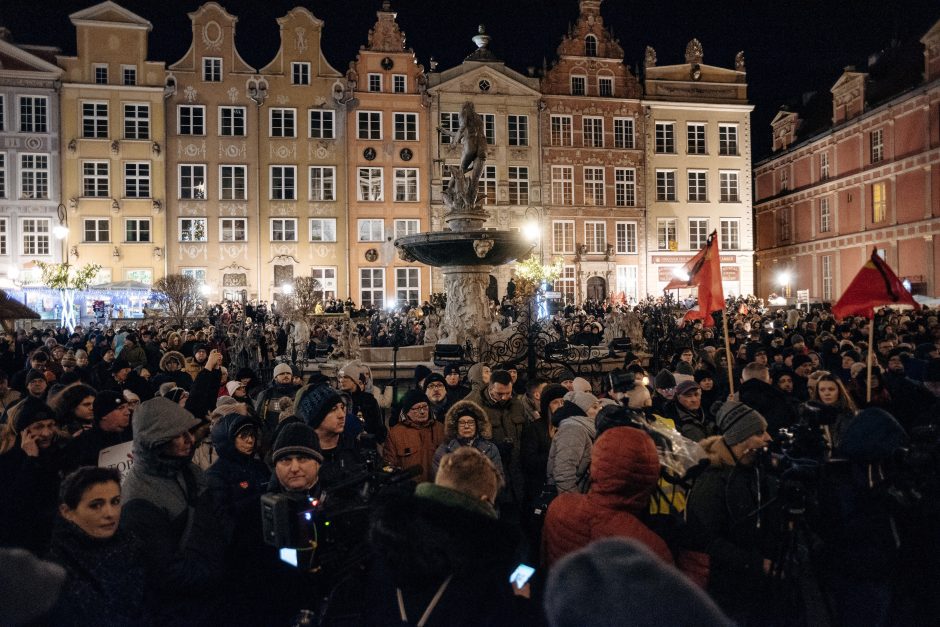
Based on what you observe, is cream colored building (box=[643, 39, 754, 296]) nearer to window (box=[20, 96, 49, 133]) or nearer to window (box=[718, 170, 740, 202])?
window (box=[718, 170, 740, 202])

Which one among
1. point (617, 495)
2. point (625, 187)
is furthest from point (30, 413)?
point (625, 187)

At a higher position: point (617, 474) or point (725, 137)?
point (725, 137)

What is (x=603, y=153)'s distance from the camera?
43781 millimetres

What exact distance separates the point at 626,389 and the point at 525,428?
0.89 meters

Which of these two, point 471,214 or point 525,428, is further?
point 471,214

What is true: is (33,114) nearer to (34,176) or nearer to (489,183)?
(34,176)

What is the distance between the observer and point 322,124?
40.2 meters

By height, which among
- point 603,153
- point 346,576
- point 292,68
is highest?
point 292,68

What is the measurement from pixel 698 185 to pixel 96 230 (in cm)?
3548

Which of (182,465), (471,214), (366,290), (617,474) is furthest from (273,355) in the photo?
(366,290)

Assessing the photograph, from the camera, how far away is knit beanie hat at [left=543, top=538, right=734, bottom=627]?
46.3 inches

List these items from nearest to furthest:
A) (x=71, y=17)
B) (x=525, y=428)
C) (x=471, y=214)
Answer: (x=525, y=428) < (x=471, y=214) < (x=71, y=17)

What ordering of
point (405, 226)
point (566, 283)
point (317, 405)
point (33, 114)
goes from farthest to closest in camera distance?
1. point (566, 283)
2. point (405, 226)
3. point (33, 114)
4. point (317, 405)

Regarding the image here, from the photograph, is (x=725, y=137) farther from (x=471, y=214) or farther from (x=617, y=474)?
(x=617, y=474)
